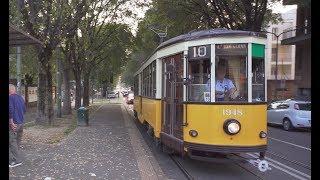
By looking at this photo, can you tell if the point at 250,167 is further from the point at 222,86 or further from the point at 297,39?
the point at 297,39

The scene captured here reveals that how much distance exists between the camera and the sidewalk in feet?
33.0

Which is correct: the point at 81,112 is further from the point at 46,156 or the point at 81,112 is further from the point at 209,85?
the point at 209,85

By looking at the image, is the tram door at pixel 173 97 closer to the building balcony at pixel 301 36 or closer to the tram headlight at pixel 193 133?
the tram headlight at pixel 193 133

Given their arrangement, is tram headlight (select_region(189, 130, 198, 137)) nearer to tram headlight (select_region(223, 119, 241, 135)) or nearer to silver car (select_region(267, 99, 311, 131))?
tram headlight (select_region(223, 119, 241, 135))

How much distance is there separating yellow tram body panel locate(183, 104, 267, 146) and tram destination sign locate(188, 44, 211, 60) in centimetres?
103

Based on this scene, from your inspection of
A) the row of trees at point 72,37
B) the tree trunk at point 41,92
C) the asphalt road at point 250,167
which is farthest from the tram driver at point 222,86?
the tree trunk at point 41,92

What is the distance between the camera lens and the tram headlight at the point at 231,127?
9805 mm

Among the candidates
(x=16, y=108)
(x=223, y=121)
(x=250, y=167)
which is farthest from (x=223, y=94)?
(x=16, y=108)

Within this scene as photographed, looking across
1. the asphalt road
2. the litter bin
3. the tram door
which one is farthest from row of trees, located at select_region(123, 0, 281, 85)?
the tram door

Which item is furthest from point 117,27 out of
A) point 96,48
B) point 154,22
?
point 154,22

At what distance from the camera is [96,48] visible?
41906 mm

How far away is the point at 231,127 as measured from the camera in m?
9.80

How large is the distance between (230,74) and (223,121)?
98 cm

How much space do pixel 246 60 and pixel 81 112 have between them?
542 inches
